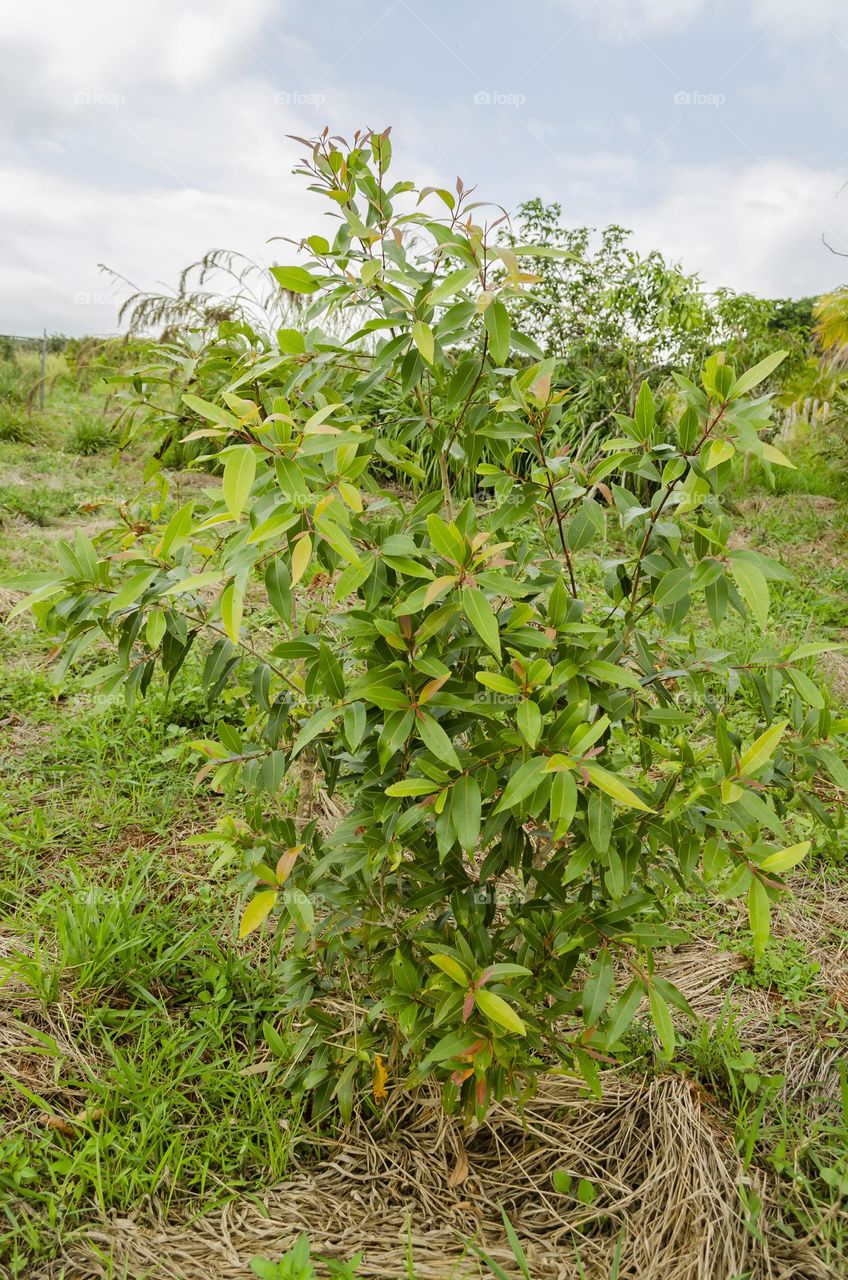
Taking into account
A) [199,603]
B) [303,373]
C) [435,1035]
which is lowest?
[435,1035]

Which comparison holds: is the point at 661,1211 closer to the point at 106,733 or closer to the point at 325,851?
the point at 325,851

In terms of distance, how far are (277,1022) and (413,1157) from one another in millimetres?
430

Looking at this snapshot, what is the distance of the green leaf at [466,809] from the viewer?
1162mm

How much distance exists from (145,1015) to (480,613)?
1282 mm

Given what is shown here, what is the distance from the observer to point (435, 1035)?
143 cm

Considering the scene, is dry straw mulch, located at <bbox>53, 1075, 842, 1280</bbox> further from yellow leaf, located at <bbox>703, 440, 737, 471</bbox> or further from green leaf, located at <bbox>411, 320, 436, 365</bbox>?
green leaf, located at <bbox>411, 320, 436, 365</bbox>

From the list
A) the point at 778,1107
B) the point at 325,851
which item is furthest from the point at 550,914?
the point at 778,1107

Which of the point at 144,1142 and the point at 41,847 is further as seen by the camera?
the point at 41,847

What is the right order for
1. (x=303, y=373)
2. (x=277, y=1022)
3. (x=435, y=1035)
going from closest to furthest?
→ 1. (x=303, y=373)
2. (x=435, y=1035)
3. (x=277, y=1022)

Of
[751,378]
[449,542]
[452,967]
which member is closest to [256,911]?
[452,967]

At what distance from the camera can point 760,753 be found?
1161 millimetres

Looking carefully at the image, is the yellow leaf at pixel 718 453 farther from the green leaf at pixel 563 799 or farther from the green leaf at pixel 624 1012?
the green leaf at pixel 624 1012

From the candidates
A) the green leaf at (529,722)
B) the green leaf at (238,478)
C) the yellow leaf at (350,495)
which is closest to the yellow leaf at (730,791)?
the green leaf at (529,722)

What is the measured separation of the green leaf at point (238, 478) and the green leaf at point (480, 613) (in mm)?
313
